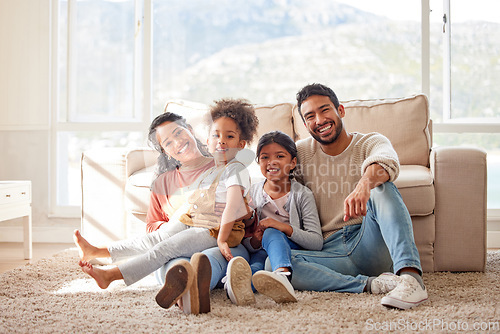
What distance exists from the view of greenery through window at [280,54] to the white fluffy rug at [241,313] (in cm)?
164

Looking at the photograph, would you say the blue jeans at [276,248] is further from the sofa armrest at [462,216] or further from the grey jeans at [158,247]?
the sofa armrest at [462,216]

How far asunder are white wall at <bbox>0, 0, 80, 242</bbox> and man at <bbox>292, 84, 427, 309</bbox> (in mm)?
1894

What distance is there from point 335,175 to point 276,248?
0.39m

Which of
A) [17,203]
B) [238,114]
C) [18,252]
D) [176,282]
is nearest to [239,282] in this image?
[176,282]

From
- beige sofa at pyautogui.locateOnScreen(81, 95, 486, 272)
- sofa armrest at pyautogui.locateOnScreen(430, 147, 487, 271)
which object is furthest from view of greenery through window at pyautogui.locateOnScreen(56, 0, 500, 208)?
sofa armrest at pyautogui.locateOnScreen(430, 147, 487, 271)

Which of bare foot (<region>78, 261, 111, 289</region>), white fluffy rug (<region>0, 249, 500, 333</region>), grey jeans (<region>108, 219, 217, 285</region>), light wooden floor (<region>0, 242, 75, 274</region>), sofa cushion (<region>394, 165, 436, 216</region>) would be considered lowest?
light wooden floor (<region>0, 242, 75, 274</region>)

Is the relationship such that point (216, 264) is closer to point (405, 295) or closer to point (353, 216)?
point (353, 216)

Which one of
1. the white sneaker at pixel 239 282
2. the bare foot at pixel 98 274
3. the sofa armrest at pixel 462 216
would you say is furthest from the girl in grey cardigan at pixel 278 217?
the sofa armrest at pixel 462 216

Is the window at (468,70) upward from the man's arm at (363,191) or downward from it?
upward

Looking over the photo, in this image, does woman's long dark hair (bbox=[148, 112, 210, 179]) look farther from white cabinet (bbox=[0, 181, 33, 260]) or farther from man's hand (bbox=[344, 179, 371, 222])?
white cabinet (bbox=[0, 181, 33, 260])

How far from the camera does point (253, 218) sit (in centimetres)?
170

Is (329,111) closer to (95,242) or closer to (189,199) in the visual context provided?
(189,199)

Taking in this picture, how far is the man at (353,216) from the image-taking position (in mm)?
1432

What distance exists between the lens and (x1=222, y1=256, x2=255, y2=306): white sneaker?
1402 millimetres
